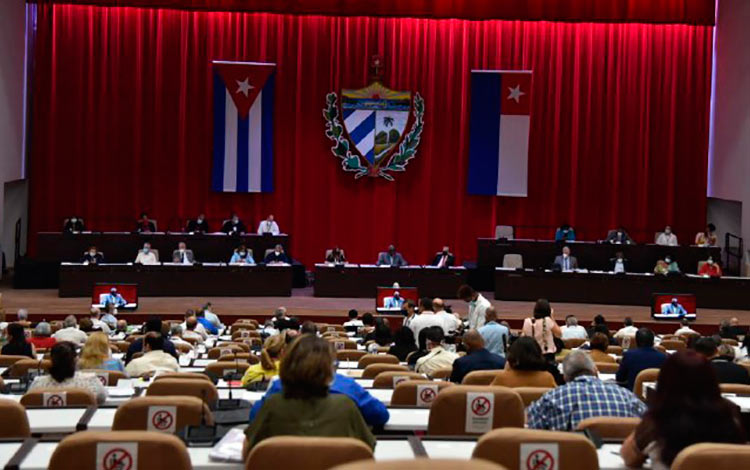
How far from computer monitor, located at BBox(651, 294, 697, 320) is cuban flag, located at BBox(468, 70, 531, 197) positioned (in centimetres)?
588

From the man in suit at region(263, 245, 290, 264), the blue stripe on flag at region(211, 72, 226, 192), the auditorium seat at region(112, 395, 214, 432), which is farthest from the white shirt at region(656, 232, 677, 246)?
the auditorium seat at region(112, 395, 214, 432)

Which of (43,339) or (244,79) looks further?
(244,79)

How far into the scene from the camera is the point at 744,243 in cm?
2098

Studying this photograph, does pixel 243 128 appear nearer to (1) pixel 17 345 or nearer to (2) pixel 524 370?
(1) pixel 17 345

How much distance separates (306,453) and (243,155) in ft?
64.4

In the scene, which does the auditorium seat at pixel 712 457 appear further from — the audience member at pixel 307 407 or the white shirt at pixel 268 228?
the white shirt at pixel 268 228

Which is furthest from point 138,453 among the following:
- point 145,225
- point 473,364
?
point 145,225

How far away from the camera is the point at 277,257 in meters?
19.5

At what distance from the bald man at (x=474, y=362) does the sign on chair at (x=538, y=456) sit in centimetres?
383

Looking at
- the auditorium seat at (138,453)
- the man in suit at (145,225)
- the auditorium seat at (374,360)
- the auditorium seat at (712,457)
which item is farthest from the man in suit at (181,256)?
the auditorium seat at (712,457)

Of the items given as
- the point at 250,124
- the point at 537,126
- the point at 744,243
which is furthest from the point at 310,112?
the point at 744,243

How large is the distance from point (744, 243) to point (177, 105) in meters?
11.8

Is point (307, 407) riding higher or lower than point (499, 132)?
lower

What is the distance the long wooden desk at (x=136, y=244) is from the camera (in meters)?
19.4
